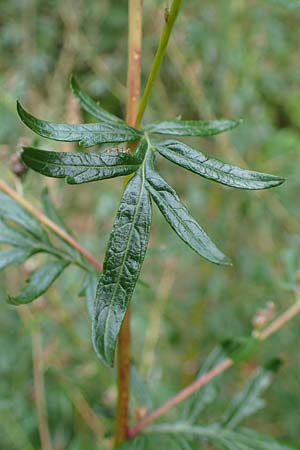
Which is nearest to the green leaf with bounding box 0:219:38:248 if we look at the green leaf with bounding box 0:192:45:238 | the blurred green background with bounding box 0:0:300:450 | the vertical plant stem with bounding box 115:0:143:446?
the green leaf with bounding box 0:192:45:238

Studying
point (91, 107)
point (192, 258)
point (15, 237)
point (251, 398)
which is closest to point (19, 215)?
point (15, 237)

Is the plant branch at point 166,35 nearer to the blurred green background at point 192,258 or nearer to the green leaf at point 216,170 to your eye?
the green leaf at point 216,170

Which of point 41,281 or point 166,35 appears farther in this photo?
point 41,281

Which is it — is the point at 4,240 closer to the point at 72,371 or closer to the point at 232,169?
the point at 232,169

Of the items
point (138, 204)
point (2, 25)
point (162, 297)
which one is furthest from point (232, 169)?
point (2, 25)

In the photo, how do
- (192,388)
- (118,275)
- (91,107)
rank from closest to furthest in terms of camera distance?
1. (118,275)
2. (91,107)
3. (192,388)

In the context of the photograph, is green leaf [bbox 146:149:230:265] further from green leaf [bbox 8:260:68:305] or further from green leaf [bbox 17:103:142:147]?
green leaf [bbox 8:260:68:305]

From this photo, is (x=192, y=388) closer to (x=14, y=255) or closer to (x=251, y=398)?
(x=251, y=398)
